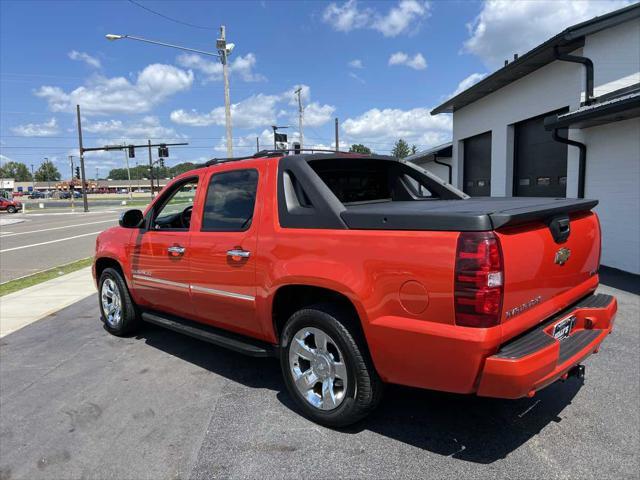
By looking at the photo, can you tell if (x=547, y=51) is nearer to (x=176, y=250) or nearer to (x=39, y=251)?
(x=176, y=250)

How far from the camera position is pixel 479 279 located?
2.36 m

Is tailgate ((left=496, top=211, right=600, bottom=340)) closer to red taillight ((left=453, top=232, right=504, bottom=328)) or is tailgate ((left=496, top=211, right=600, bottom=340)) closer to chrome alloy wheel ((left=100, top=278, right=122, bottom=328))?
red taillight ((left=453, top=232, right=504, bottom=328))

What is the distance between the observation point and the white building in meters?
7.93

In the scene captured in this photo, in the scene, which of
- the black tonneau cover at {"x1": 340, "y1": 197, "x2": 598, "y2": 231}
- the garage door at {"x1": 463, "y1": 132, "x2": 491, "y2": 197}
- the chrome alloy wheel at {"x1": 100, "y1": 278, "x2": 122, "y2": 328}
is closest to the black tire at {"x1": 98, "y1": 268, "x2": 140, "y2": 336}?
the chrome alloy wheel at {"x1": 100, "y1": 278, "x2": 122, "y2": 328}

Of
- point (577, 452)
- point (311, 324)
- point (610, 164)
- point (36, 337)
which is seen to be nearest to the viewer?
point (577, 452)

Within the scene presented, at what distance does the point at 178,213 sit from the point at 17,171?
184762 millimetres

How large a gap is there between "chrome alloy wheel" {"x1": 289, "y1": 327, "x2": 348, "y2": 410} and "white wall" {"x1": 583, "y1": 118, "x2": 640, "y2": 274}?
7.09 meters

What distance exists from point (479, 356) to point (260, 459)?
4.90 ft

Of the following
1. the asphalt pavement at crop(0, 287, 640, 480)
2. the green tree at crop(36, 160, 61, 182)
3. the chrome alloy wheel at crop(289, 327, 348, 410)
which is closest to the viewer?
the asphalt pavement at crop(0, 287, 640, 480)

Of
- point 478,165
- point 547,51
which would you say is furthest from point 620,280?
point 478,165

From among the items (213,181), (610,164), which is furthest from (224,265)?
(610,164)

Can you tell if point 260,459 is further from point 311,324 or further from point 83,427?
point 83,427

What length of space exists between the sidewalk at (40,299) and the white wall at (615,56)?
33.3 feet

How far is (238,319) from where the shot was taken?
3.75 meters
